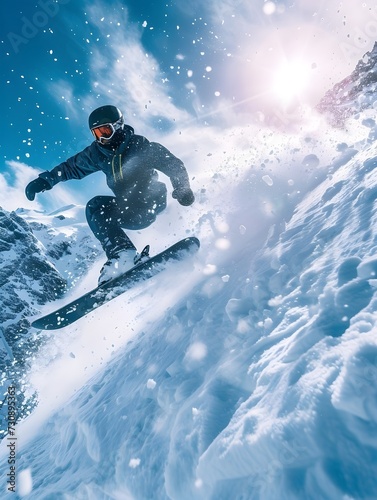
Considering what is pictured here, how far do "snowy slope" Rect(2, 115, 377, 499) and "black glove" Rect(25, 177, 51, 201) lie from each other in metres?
3.13

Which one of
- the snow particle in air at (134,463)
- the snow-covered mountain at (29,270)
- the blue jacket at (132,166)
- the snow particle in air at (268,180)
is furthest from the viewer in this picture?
the snow-covered mountain at (29,270)

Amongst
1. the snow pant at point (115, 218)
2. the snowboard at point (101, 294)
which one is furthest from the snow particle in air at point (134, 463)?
the snow pant at point (115, 218)

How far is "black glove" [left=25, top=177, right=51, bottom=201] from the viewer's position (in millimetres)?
5336

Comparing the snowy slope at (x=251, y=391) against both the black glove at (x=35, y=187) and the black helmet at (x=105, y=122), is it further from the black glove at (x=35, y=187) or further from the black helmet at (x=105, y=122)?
the black glove at (x=35, y=187)

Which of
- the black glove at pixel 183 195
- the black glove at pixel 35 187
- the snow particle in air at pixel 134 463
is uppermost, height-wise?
the black glove at pixel 35 187

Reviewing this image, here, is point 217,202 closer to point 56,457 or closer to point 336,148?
point 336,148

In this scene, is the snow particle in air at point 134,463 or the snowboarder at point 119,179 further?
the snowboarder at point 119,179

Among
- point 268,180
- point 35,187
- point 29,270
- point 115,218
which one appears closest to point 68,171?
point 35,187

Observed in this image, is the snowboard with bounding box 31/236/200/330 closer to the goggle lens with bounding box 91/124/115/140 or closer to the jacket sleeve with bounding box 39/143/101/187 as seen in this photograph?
the jacket sleeve with bounding box 39/143/101/187

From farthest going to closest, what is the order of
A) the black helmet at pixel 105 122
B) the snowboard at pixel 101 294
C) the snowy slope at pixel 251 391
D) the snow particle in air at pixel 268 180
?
the snow particle in air at pixel 268 180 < the snowboard at pixel 101 294 < the black helmet at pixel 105 122 < the snowy slope at pixel 251 391

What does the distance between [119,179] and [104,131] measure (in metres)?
0.75

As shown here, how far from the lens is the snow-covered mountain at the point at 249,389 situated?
3.98ft

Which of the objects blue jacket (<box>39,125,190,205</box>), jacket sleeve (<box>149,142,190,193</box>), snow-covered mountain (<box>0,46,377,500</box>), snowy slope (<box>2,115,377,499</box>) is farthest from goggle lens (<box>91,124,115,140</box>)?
snowy slope (<box>2,115,377,499</box>)

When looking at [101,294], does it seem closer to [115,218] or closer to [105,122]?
[115,218]
